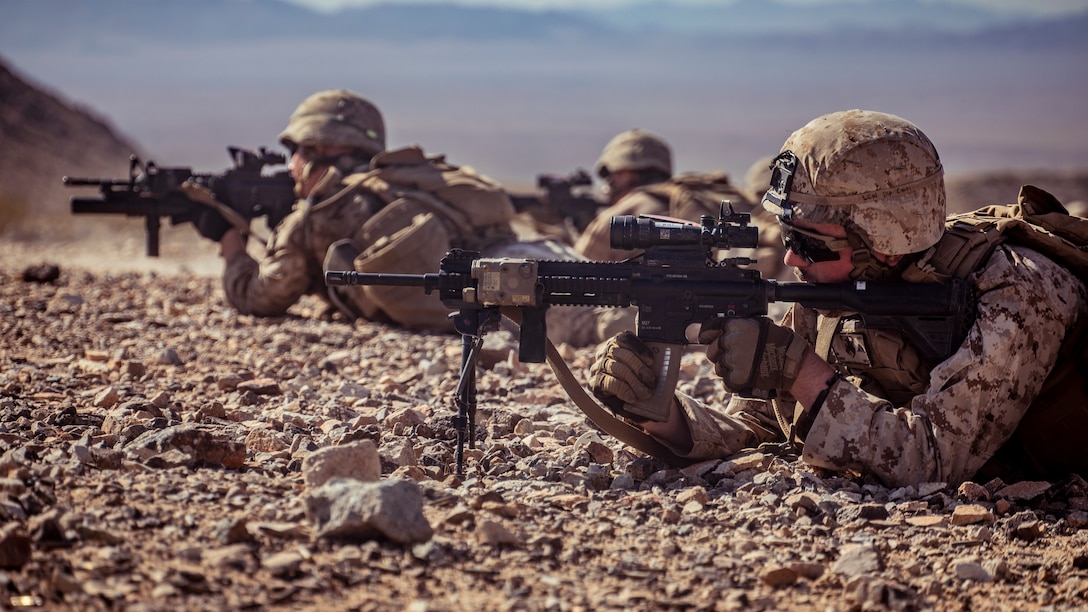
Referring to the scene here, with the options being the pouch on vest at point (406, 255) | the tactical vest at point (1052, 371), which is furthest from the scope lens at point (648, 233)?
the pouch on vest at point (406, 255)

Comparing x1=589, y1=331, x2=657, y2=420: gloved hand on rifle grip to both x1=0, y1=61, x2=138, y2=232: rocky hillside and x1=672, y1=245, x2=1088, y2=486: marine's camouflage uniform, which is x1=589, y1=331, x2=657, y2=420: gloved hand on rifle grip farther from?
x1=0, y1=61, x2=138, y2=232: rocky hillside

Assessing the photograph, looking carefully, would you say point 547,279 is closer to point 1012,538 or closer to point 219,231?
point 1012,538

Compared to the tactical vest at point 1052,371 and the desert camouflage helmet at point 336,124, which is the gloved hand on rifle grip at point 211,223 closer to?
the desert camouflage helmet at point 336,124

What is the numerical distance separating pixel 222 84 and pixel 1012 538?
628 ft

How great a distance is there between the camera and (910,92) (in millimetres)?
138625

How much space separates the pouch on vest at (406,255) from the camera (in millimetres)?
8070

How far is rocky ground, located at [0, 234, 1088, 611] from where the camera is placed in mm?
3379

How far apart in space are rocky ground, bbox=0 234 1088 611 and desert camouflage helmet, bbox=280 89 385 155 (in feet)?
10.9

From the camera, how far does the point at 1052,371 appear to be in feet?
14.8

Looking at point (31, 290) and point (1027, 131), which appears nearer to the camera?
point (31, 290)

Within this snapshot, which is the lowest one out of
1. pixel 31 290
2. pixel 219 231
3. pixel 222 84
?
pixel 31 290

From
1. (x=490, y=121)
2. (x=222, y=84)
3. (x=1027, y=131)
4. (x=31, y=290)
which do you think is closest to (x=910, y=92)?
(x=1027, y=131)

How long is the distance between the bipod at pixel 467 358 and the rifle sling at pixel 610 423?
311 mm

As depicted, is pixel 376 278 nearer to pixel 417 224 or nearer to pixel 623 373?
pixel 623 373
